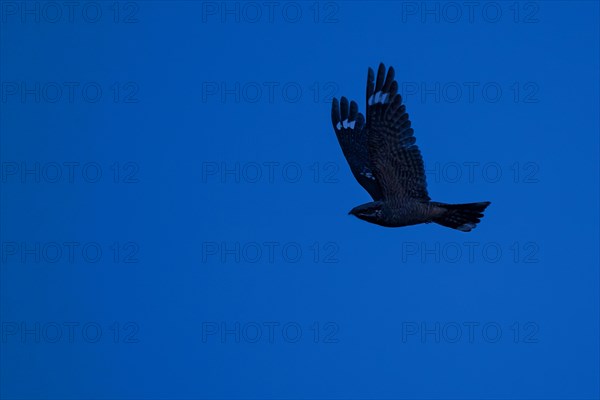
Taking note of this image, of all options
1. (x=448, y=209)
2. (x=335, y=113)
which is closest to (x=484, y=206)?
(x=448, y=209)

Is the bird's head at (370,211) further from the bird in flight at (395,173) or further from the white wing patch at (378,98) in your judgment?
the white wing patch at (378,98)

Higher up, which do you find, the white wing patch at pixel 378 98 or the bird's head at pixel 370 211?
the white wing patch at pixel 378 98

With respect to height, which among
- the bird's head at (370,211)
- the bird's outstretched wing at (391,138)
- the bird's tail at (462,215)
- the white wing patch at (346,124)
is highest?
the white wing patch at (346,124)

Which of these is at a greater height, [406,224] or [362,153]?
[362,153]

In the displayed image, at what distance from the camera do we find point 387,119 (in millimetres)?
9828

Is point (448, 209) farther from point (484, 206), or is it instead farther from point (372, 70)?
point (372, 70)

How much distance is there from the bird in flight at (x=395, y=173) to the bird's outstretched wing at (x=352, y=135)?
1.14 metres

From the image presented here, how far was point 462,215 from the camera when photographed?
9.97 meters

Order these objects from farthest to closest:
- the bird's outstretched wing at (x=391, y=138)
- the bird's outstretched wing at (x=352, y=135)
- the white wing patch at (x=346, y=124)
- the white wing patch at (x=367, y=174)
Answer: the white wing patch at (x=346, y=124), the bird's outstretched wing at (x=352, y=135), the white wing patch at (x=367, y=174), the bird's outstretched wing at (x=391, y=138)

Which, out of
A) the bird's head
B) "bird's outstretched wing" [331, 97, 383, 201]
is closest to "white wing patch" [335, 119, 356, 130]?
"bird's outstretched wing" [331, 97, 383, 201]

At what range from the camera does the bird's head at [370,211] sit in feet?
32.6

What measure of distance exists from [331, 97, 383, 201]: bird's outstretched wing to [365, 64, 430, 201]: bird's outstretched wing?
118 centimetres

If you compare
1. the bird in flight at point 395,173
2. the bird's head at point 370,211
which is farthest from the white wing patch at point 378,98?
the bird's head at point 370,211

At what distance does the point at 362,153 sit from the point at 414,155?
1.73 m
